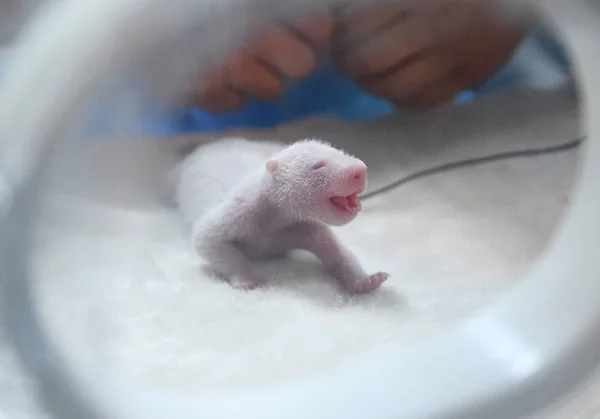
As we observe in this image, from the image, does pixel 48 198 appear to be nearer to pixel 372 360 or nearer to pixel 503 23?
pixel 372 360

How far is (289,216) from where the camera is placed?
0.64m

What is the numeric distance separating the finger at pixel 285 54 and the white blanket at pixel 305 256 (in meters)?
0.06

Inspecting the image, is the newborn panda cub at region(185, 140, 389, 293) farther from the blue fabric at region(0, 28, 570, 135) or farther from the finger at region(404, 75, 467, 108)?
the finger at region(404, 75, 467, 108)

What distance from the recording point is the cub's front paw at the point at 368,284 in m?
0.60

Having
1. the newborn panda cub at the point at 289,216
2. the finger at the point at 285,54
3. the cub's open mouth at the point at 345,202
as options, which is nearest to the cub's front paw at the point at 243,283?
the newborn panda cub at the point at 289,216

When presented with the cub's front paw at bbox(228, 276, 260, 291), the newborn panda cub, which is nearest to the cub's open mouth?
the newborn panda cub

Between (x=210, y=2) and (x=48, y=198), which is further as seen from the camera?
(x=210, y=2)

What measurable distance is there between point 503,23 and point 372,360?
0.39 meters

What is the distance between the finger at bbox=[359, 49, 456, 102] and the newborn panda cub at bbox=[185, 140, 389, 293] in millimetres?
140

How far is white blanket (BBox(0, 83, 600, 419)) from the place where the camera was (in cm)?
43

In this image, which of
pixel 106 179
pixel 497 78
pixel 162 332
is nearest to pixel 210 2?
pixel 106 179

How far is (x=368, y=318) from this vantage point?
0.56 meters

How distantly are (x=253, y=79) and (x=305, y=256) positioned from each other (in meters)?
0.20

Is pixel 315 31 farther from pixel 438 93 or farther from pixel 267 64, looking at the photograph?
pixel 438 93
